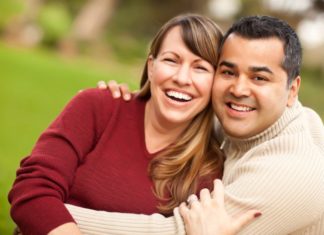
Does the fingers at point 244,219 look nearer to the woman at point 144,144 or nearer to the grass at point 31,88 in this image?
the woman at point 144,144

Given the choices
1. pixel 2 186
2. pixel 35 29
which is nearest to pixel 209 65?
pixel 2 186

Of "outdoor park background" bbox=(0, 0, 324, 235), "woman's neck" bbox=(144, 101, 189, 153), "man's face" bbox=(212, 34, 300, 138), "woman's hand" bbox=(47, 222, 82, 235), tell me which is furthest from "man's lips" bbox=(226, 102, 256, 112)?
"outdoor park background" bbox=(0, 0, 324, 235)

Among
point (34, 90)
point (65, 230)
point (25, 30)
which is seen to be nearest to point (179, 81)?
point (65, 230)

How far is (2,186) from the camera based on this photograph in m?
3.52

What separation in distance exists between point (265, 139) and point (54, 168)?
0.78 metres

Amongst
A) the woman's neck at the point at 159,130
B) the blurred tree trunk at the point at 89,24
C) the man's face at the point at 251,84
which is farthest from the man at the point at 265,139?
the blurred tree trunk at the point at 89,24

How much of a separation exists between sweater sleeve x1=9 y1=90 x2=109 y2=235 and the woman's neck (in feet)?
0.72

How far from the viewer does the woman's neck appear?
7.54ft

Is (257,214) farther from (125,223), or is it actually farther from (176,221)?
(125,223)

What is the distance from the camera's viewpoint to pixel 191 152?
2.26 m

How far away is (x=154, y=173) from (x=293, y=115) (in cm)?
57

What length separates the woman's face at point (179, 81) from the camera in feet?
7.13

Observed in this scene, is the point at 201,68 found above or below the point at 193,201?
above

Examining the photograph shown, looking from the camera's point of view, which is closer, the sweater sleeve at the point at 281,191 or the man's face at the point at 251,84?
the sweater sleeve at the point at 281,191
